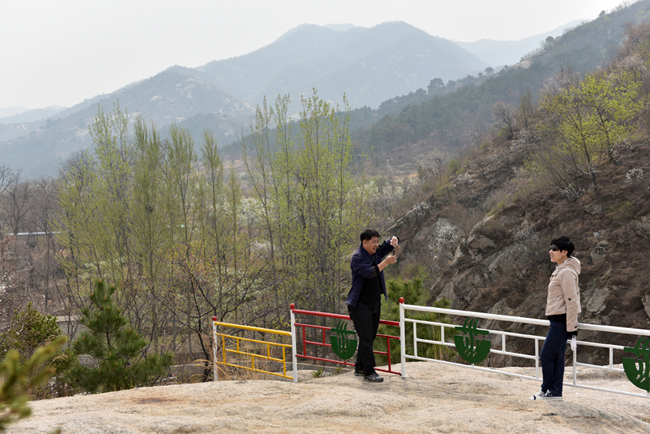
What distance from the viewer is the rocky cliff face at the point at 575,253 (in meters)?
12.3

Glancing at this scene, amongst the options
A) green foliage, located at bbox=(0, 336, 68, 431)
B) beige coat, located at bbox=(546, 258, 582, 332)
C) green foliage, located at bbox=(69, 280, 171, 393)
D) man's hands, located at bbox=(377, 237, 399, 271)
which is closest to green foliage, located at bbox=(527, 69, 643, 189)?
beige coat, located at bbox=(546, 258, 582, 332)

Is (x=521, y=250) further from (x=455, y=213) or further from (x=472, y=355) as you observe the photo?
(x=472, y=355)

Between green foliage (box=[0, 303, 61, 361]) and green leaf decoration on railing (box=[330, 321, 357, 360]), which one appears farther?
green foliage (box=[0, 303, 61, 361])

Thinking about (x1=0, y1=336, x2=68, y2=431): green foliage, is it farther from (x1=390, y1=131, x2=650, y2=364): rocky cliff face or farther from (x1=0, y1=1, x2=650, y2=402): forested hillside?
(x1=390, y1=131, x2=650, y2=364): rocky cliff face

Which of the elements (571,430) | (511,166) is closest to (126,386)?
(571,430)

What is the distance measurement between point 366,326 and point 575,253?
11.8m

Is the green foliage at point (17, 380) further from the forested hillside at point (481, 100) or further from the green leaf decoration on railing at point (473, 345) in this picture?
the forested hillside at point (481, 100)

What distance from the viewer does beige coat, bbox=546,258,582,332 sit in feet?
15.4

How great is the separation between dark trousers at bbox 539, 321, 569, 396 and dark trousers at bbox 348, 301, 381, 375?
207 cm

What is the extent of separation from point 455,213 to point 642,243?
1304 centimetres

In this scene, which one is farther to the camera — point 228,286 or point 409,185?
point 409,185

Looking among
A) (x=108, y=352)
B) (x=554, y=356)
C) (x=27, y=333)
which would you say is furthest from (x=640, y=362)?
(x=27, y=333)

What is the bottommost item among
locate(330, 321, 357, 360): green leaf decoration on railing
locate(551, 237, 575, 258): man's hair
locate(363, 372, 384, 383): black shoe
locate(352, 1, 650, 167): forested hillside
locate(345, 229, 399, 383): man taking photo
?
locate(363, 372, 384, 383): black shoe

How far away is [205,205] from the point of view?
922 inches
